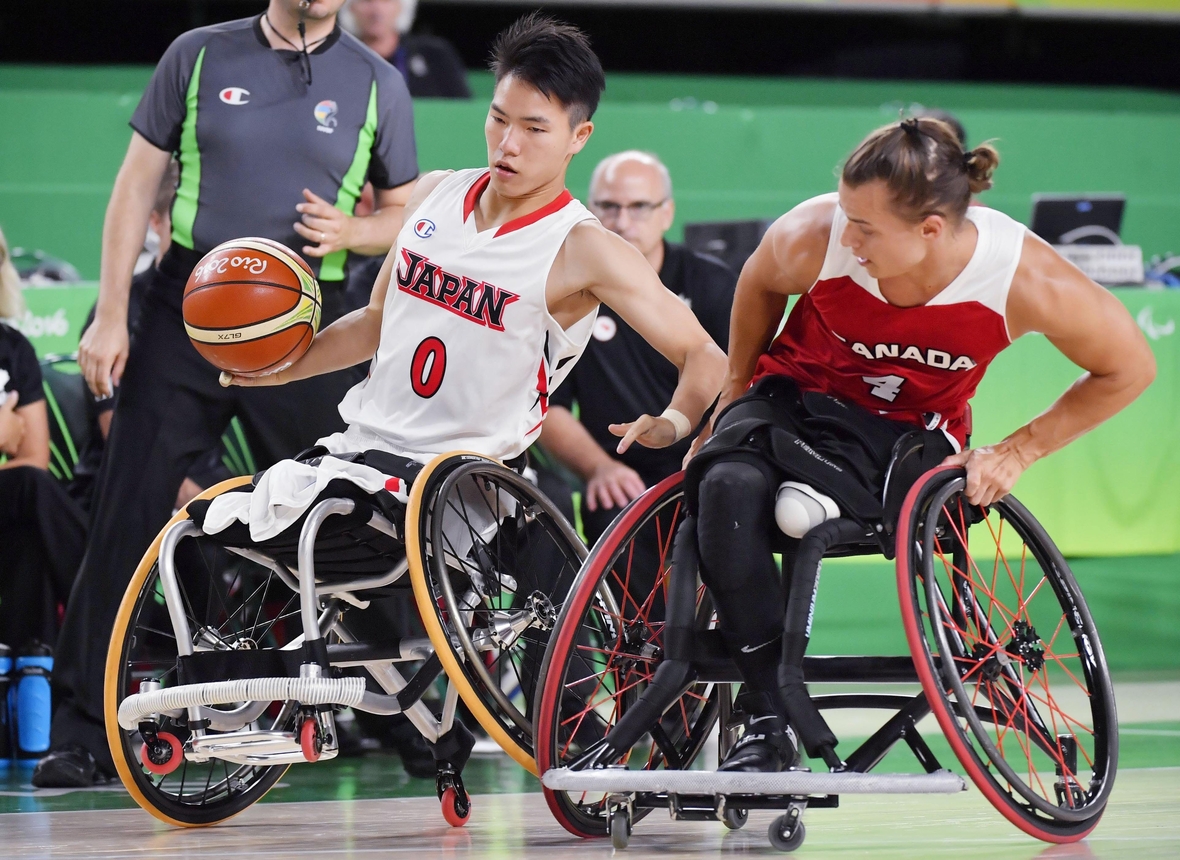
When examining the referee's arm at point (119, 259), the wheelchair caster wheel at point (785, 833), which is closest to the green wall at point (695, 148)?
the referee's arm at point (119, 259)

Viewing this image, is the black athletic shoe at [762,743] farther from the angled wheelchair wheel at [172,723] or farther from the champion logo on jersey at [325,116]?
the champion logo on jersey at [325,116]

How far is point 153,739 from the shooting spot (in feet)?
9.06

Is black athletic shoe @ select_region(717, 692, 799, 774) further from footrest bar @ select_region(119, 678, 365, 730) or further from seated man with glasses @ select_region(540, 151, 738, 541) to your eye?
seated man with glasses @ select_region(540, 151, 738, 541)

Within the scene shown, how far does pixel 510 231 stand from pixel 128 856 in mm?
1254

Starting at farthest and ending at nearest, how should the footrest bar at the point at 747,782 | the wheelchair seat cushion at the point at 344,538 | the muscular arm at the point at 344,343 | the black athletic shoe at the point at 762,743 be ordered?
the muscular arm at the point at 344,343 < the wheelchair seat cushion at the point at 344,538 < the black athletic shoe at the point at 762,743 < the footrest bar at the point at 747,782

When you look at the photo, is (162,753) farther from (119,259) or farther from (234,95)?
(234,95)

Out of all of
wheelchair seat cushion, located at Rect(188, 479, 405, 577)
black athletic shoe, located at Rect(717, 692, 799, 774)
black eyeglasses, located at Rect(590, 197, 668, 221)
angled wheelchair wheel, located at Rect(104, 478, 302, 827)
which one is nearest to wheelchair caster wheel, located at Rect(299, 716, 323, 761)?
angled wheelchair wheel, located at Rect(104, 478, 302, 827)

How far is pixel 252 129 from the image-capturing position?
12.0 ft

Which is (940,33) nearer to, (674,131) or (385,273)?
(674,131)

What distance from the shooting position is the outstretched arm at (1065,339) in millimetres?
2541

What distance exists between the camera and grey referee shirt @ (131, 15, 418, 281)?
364 centimetres

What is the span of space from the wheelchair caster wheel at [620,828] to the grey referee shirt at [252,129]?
1700 millimetres

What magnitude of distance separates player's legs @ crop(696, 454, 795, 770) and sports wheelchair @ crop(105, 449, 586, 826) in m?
0.40

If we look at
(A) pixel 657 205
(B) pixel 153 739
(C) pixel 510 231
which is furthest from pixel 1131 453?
(B) pixel 153 739
